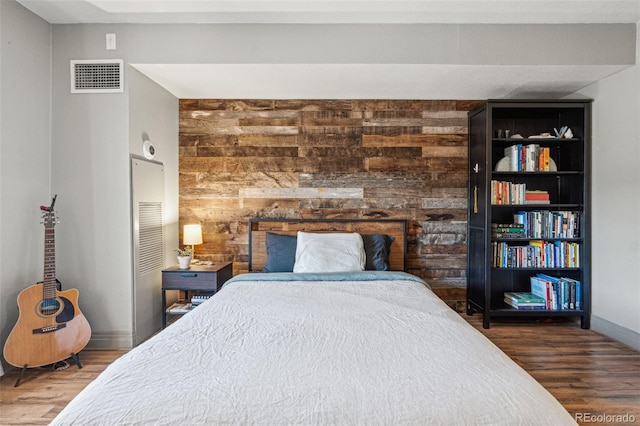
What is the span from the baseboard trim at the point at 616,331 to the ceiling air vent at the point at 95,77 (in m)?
4.55

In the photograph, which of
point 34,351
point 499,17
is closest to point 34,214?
point 34,351

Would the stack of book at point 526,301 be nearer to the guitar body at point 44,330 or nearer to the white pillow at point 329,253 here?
the white pillow at point 329,253

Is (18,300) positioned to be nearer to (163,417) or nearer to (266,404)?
(163,417)

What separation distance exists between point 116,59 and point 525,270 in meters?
4.18

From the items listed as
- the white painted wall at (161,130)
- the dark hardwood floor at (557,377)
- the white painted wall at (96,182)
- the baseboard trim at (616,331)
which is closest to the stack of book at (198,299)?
the white painted wall at (161,130)

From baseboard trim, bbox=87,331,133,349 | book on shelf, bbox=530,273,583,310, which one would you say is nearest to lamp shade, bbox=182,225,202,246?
baseboard trim, bbox=87,331,133,349

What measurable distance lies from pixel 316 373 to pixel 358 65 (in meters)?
2.36

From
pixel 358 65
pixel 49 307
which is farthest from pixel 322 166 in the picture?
pixel 49 307

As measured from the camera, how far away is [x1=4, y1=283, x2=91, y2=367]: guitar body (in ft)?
7.69

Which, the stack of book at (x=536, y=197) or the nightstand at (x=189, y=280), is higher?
the stack of book at (x=536, y=197)

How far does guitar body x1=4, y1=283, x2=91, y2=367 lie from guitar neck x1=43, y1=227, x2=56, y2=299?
3cm

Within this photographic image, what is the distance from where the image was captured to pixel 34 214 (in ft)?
8.76

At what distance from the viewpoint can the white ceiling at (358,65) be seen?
259 centimetres

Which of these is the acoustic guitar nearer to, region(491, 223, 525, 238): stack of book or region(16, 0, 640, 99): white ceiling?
region(16, 0, 640, 99): white ceiling
